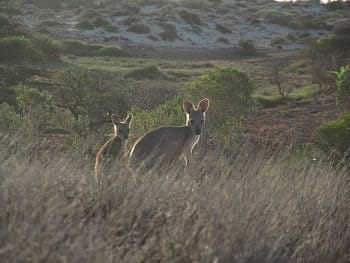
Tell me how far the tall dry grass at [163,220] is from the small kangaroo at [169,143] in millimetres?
2083

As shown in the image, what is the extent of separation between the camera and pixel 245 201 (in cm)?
596

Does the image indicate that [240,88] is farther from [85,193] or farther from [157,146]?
[85,193]

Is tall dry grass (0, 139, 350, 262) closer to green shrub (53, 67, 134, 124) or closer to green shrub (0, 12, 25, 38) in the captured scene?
green shrub (53, 67, 134, 124)

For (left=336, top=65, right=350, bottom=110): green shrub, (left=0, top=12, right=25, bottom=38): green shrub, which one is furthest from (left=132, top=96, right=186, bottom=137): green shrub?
(left=0, top=12, right=25, bottom=38): green shrub

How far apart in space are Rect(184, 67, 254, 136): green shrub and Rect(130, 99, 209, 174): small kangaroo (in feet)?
17.6

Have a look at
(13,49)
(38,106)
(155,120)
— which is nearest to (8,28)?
(13,49)

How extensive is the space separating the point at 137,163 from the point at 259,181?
7.23 ft

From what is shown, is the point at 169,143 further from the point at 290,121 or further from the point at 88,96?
the point at 290,121

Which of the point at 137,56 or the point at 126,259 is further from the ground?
the point at 126,259

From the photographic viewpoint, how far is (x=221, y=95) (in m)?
16.3

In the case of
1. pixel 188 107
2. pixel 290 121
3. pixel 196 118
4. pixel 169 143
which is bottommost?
pixel 290 121

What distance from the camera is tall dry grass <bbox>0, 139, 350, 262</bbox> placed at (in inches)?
167

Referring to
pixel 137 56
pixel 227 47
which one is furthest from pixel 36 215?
pixel 227 47

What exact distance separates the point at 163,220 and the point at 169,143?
13.7 feet
